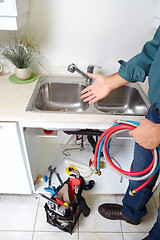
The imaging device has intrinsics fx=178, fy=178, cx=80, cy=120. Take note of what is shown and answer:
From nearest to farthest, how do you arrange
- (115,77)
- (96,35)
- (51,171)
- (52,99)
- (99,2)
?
(115,77), (99,2), (96,35), (52,99), (51,171)

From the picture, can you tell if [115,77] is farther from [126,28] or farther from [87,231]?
[87,231]

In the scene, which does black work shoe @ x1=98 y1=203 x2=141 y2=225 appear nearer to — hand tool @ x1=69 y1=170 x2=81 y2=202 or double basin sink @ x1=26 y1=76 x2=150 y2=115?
hand tool @ x1=69 y1=170 x2=81 y2=202

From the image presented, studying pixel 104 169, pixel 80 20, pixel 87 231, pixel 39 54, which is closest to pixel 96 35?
pixel 80 20

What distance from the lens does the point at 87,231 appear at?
1326mm

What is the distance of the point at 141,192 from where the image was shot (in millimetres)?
1174

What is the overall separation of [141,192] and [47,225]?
0.75 meters

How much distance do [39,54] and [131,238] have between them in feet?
5.24

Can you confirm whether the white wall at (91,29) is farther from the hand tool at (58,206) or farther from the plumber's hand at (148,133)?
→ the hand tool at (58,206)

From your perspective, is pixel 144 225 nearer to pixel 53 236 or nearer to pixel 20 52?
pixel 53 236

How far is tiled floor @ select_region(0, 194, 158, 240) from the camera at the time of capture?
130 centimetres

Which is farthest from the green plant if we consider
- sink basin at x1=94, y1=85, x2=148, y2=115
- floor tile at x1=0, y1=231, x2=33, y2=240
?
floor tile at x1=0, y1=231, x2=33, y2=240

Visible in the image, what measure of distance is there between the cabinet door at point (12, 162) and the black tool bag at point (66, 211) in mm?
261

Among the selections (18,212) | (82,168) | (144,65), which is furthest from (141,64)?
(18,212)

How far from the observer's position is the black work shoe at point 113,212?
1.36 m
